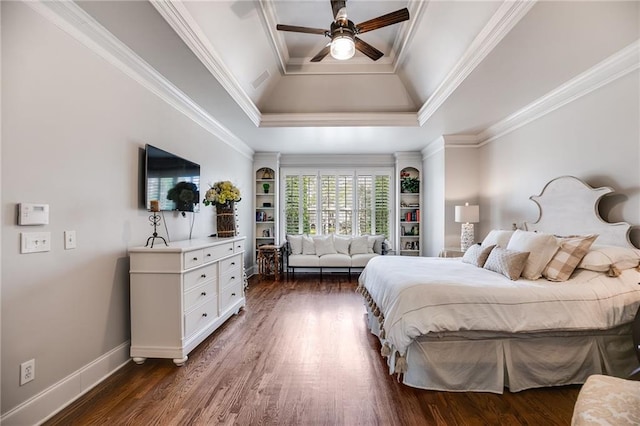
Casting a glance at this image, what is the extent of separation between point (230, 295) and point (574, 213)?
3.75 metres

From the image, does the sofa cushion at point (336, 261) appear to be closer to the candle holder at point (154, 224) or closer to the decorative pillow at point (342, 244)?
the decorative pillow at point (342, 244)

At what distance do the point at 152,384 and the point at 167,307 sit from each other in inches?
21.6

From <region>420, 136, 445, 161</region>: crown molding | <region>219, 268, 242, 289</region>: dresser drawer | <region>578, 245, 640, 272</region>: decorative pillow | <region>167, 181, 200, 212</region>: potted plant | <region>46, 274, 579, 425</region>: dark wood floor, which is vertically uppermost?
<region>420, 136, 445, 161</region>: crown molding

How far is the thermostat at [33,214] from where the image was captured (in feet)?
5.47

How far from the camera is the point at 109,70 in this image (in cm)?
230

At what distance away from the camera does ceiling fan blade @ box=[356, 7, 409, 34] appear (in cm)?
234

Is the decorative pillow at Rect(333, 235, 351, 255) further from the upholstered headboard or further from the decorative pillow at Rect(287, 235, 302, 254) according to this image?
the upholstered headboard

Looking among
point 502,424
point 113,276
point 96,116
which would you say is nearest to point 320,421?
point 502,424

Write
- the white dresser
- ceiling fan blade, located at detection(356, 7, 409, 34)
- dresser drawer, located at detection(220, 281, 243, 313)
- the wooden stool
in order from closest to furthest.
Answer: ceiling fan blade, located at detection(356, 7, 409, 34), the white dresser, dresser drawer, located at detection(220, 281, 243, 313), the wooden stool

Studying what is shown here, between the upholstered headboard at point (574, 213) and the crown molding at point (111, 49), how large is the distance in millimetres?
4116

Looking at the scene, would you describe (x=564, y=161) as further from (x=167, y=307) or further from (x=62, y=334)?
Result: (x=62, y=334)

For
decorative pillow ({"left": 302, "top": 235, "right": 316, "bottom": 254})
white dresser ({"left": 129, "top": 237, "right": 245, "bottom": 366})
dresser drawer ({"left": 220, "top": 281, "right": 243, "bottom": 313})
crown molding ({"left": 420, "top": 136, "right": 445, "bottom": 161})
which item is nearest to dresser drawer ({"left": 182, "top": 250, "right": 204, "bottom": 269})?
white dresser ({"left": 129, "top": 237, "right": 245, "bottom": 366})

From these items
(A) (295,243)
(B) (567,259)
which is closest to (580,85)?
(B) (567,259)

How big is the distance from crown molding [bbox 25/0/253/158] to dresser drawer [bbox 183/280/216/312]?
74.4 inches
